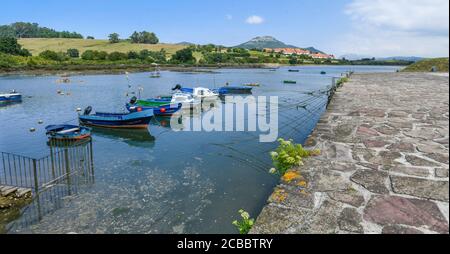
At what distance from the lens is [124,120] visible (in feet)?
75.4

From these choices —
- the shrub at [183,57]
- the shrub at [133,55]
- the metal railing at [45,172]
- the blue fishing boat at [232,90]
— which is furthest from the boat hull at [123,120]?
the shrub at [183,57]

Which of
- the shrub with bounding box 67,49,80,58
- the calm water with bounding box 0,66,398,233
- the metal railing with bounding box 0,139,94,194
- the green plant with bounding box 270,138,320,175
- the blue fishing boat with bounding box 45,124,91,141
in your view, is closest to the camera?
the green plant with bounding box 270,138,320,175

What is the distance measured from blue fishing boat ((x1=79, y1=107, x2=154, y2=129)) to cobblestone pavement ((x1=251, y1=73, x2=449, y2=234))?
1655 centimetres

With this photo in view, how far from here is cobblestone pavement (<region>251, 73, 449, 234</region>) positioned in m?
4.08

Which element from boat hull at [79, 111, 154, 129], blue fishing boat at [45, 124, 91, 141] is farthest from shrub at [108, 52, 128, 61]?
blue fishing boat at [45, 124, 91, 141]

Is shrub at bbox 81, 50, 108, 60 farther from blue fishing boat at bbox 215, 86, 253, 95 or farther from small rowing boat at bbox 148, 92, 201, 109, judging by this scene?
small rowing boat at bbox 148, 92, 201, 109

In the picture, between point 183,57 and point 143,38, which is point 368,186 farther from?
point 143,38

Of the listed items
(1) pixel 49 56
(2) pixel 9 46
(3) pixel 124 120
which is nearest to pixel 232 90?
(3) pixel 124 120

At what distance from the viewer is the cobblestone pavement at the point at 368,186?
408 centimetres

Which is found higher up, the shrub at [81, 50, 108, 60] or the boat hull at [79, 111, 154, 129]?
the shrub at [81, 50, 108, 60]

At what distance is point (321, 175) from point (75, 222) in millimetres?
7862

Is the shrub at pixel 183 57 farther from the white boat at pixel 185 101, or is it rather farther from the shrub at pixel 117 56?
the white boat at pixel 185 101

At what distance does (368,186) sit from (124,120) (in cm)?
2060
